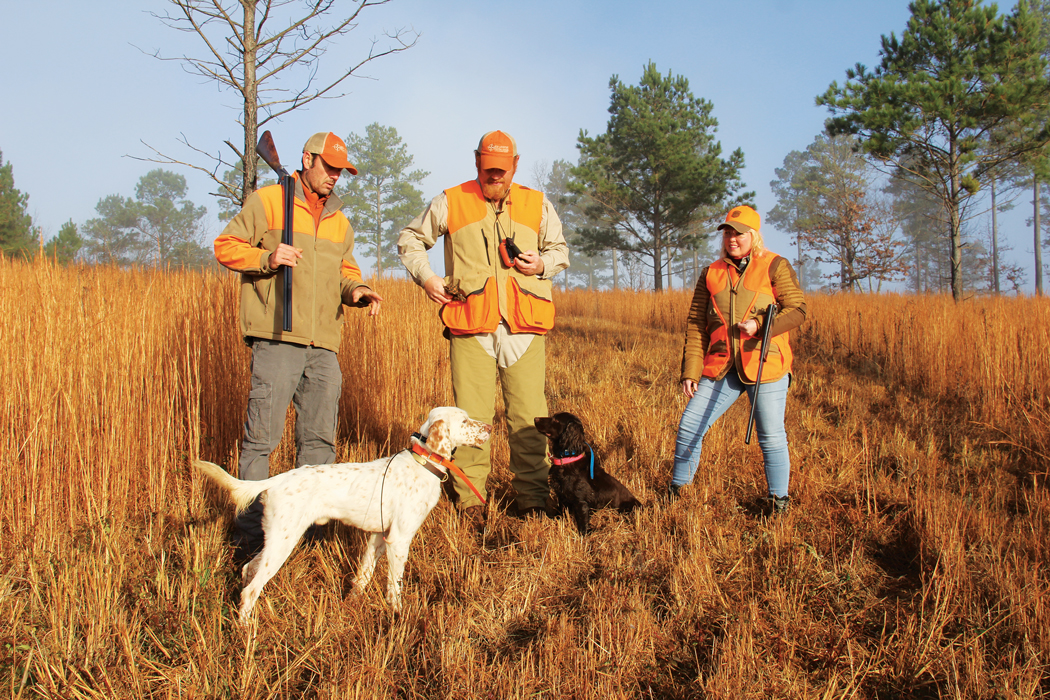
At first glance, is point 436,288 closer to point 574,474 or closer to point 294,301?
point 294,301

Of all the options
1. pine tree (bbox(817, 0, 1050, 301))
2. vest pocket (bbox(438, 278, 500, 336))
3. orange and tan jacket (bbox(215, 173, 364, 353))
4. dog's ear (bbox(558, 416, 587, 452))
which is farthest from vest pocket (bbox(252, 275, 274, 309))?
pine tree (bbox(817, 0, 1050, 301))

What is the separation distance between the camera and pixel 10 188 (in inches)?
910

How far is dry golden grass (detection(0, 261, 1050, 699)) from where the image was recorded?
1914 mm

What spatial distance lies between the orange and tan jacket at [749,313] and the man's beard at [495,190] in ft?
4.14

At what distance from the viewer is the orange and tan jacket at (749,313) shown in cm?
306

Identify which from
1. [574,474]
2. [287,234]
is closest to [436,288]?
[287,234]

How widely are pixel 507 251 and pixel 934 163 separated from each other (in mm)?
13698

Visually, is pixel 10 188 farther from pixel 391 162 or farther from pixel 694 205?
pixel 694 205

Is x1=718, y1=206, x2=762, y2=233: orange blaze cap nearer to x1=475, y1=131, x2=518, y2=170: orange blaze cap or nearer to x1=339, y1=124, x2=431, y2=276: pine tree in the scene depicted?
x1=475, y1=131, x2=518, y2=170: orange blaze cap

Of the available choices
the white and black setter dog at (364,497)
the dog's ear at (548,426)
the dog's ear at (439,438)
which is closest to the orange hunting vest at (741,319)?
the dog's ear at (548,426)

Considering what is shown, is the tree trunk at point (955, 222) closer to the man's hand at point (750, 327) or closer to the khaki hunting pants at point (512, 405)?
the man's hand at point (750, 327)

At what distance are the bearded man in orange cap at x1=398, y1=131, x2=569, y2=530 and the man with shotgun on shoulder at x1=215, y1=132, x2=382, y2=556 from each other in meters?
0.52

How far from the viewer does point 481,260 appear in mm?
3178

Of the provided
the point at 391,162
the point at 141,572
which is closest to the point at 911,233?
the point at 391,162
